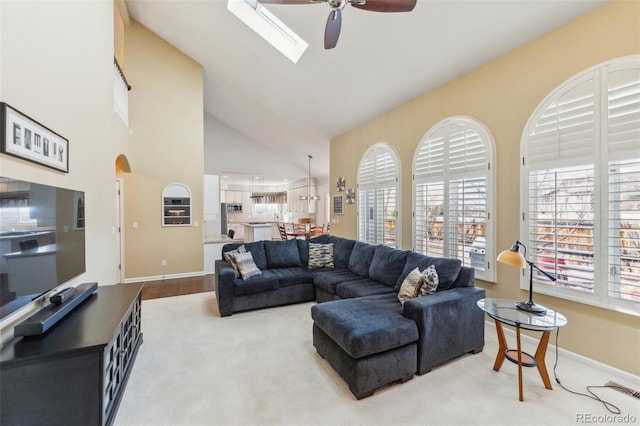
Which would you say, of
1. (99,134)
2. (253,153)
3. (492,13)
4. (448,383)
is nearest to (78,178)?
(99,134)

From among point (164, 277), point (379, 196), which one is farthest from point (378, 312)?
point (164, 277)

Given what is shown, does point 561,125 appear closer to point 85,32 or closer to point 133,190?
point 85,32

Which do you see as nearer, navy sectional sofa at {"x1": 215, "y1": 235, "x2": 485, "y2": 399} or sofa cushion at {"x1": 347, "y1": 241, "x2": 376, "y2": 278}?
navy sectional sofa at {"x1": 215, "y1": 235, "x2": 485, "y2": 399}

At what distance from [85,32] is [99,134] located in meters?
1.05

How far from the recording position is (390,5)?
7.26 feet

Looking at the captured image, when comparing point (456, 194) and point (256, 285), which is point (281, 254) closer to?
point (256, 285)

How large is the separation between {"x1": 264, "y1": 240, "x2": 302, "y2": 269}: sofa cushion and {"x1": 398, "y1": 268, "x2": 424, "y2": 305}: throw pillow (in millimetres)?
2148

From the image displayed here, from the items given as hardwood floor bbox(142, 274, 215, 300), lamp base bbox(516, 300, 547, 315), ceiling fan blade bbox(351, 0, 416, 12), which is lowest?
hardwood floor bbox(142, 274, 215, 300)

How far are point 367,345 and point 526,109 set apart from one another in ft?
9.32

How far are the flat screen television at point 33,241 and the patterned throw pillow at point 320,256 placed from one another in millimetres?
2919

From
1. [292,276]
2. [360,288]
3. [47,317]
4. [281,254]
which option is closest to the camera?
[47,317]

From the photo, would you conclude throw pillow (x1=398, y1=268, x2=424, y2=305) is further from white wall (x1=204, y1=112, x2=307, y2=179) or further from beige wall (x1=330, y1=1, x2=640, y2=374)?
white wall (x1=204, y1=112, x2=307, y2=179)

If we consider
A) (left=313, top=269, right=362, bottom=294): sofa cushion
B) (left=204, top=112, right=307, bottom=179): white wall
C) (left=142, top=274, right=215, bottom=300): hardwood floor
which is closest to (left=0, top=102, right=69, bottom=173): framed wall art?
(left=142, top=274, right=215, bottom=300): hardwood floor

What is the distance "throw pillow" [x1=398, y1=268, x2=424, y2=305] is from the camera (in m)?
2.60
